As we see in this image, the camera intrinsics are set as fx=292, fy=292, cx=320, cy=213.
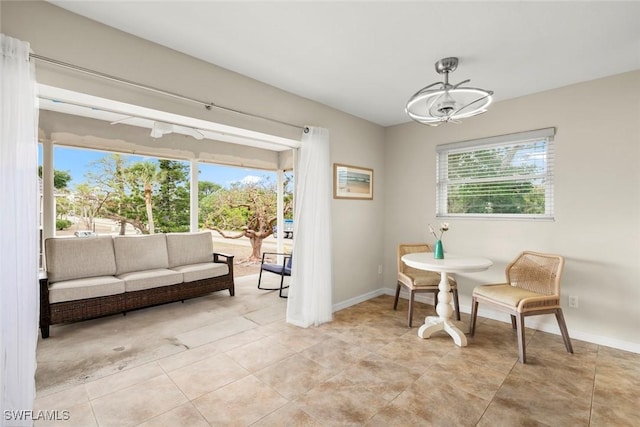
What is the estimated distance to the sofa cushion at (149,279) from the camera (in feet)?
11.1

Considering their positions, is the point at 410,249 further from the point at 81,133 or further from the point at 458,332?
the point at 81,133

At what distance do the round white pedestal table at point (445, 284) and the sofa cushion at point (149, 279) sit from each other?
9.32 ft

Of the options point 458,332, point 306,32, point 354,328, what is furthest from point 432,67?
point 354,328

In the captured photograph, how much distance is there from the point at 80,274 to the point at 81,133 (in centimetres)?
191

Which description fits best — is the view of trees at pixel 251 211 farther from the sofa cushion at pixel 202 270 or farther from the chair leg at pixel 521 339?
the chair leg at pixel 521 339

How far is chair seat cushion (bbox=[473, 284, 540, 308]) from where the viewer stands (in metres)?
2.53

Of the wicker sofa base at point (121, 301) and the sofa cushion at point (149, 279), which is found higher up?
the sofa cushion at point (149, 279)

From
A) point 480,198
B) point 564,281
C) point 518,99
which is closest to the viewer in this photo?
point 564,281

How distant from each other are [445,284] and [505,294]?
19.8 inches

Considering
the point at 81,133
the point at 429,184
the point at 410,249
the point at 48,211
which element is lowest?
the point at 410,249

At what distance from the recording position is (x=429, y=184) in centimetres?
390

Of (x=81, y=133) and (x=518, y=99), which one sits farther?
(x=81, y=133)

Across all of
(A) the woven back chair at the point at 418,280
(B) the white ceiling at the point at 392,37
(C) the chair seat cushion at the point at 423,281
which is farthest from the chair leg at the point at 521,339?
(B) the white ceiling at the point at 392,37

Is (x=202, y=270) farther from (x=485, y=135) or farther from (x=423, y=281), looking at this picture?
(x=485, y=135)
